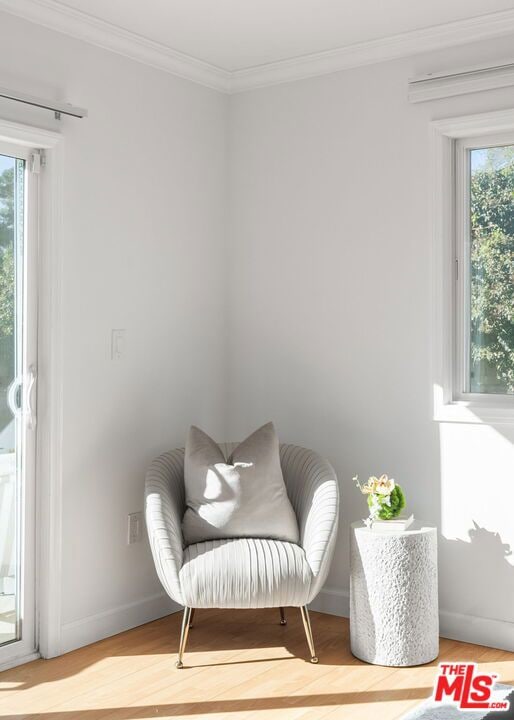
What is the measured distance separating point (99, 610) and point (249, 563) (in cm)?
81

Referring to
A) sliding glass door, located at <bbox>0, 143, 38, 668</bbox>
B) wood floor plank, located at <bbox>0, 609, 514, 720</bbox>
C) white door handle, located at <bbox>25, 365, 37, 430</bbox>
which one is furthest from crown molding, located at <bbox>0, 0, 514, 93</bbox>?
wood floor plank, located at <bbox>0, 609, 514, 720</bbox>

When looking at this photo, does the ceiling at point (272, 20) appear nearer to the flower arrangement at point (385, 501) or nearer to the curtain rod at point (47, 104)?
the curtain rod at point (47, 104)

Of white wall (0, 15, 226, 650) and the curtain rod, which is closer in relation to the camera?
the curtain rod

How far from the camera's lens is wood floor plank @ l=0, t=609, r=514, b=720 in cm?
281

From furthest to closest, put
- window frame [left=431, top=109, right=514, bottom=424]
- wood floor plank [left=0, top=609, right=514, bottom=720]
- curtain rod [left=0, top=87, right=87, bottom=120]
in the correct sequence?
1. window frame [left=431, top=109, right=514, bottom=424]
2. curtain rod [left=0, top=87, right=87, bottom=120]
3. wood floor plank [left=0, top=609, right=514, bottom=720]

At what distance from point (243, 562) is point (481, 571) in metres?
1.03

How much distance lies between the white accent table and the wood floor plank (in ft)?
0.21

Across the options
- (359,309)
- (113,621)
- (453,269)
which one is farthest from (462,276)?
(113,621)

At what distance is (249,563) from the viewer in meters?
3.14

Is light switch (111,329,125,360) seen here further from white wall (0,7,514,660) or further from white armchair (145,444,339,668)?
white armchair (145,444,339,668)

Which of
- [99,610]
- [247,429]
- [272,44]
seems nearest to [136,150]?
[272,44]

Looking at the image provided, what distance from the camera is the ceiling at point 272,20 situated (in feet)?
10.5

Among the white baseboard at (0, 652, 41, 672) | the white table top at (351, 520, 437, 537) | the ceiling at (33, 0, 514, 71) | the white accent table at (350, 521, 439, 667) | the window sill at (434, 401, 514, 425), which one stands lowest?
the white baseboard at (0, 652, 41, 672)

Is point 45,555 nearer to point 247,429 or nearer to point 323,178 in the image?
point 247,429
